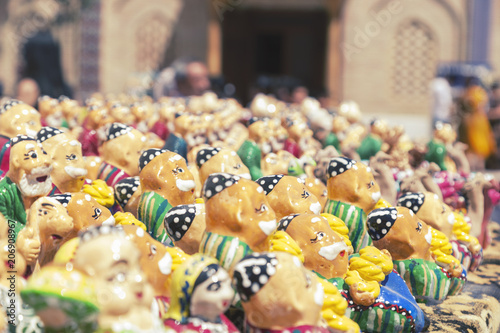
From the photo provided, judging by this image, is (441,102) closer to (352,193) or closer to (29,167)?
(352,193)

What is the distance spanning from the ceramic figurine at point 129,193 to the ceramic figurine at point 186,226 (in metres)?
0.43

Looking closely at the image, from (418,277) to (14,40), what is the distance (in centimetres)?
1241

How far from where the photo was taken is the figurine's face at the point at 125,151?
308 centimetres

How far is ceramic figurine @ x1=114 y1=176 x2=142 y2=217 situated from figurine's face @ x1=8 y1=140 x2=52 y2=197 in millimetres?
514

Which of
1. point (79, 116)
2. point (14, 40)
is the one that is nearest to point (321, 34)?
point (14, 40)

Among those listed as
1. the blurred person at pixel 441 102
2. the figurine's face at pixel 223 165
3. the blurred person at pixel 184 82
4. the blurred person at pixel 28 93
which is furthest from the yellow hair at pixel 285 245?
the blurred person at pixel 441 102

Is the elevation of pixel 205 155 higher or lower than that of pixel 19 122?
lower

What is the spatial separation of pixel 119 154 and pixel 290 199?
0.97 metres

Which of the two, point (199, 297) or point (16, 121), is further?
point (16, 121)

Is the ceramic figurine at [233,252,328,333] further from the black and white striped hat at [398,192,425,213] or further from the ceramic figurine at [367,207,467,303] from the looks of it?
the black and white striped hat at [398,192,425,213]

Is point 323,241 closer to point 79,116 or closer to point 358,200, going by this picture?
point 358,200

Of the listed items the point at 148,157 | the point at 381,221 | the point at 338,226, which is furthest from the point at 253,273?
the point at 148,157

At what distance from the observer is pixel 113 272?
1.63 meters

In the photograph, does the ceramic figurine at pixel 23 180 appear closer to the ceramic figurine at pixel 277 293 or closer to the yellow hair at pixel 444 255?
the ceramic figurine at pixel 277 293
